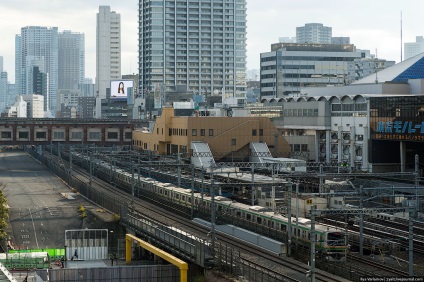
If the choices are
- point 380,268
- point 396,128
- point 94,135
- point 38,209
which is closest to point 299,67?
point 94,135

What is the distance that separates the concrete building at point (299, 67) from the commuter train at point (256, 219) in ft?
341

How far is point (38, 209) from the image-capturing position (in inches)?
3125

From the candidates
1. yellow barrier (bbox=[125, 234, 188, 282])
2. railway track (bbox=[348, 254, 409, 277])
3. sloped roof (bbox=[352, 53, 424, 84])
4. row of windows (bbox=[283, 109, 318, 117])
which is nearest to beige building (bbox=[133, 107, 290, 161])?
row of windows (bbox=[283, 109, 318, 117])

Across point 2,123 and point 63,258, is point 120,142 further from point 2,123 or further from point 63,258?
point 63,258

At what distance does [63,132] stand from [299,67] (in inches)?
2994

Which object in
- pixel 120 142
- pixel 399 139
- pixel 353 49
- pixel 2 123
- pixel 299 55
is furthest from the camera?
pixel 353 49

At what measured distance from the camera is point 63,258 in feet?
172

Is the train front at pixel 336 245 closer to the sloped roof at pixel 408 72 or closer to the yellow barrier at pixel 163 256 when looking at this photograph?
the yellow barrier at pixel 163 256

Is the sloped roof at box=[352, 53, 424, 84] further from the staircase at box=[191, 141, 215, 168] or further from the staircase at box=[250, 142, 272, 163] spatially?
the staircase at box=[191, 141, 215, 168]

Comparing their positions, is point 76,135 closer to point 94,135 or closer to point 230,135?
point 94,135

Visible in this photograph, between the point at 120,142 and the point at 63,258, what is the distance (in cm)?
7846

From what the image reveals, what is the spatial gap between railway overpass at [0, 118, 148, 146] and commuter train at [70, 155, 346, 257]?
139ft

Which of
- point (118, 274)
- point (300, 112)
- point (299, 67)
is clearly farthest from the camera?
point (299, 67)

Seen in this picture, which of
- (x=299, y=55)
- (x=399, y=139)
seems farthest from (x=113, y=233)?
(x=299, y=55)
